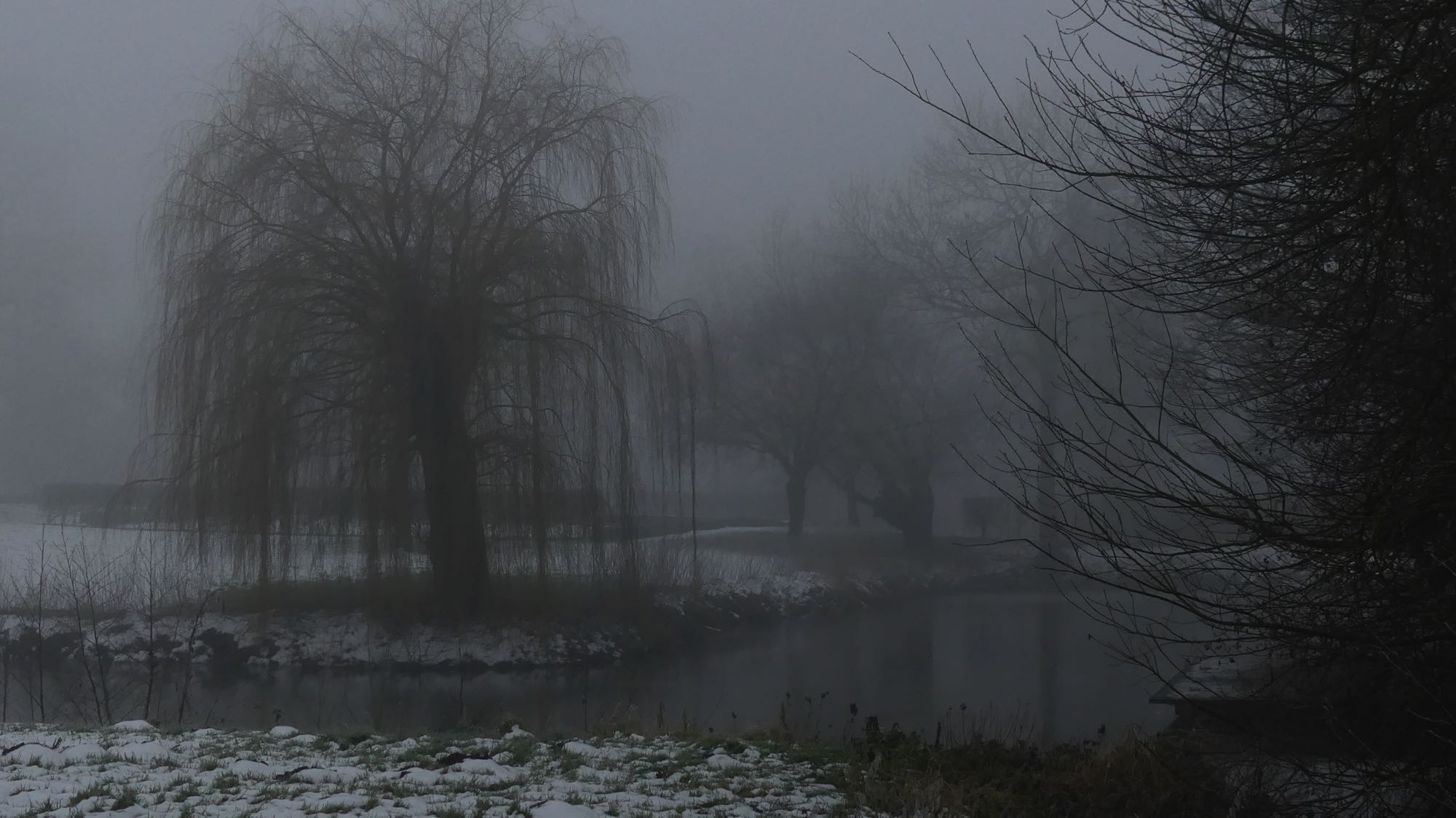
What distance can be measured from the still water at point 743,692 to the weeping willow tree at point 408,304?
2.07 m

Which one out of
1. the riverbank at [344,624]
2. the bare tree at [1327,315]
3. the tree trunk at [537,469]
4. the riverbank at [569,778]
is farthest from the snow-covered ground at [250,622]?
the bare tree at [1327,315]

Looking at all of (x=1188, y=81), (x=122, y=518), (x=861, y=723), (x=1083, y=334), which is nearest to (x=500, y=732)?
(x=861, y=723)

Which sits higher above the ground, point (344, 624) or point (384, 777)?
point (384, 777)

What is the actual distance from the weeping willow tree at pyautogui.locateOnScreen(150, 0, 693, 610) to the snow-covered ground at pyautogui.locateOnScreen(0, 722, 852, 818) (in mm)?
7651

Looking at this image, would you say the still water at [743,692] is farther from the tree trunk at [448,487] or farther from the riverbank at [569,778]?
the riverbank at [569,778]

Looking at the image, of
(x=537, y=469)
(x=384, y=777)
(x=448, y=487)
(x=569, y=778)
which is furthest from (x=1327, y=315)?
(x=448, y=487)

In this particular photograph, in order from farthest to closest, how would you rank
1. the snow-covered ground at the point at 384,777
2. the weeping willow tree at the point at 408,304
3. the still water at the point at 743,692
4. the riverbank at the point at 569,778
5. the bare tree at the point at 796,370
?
1. the bare tree at the point at 796,370
2. the weeping willow tree at the point at 408,304
3. the still water at the point at 743,692
4. the riverbank at the point at 569,778
5. the snow-covered ground at the point at 384,777

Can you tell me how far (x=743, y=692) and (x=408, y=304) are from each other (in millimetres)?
7294

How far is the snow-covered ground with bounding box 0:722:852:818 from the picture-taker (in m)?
5.27

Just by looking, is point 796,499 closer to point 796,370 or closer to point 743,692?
point 796,370

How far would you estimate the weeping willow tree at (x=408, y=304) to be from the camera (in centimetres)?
1502

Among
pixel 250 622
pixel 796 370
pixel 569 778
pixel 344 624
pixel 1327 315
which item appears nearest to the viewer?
pixel 1327 315

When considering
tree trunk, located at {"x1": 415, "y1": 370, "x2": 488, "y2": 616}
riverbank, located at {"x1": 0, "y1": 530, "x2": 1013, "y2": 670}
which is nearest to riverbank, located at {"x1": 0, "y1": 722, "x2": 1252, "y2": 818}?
riverbank, located at {"x1": 0, "y1": 530, "x2": 1013, "y2": 670}

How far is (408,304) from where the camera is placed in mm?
16094
